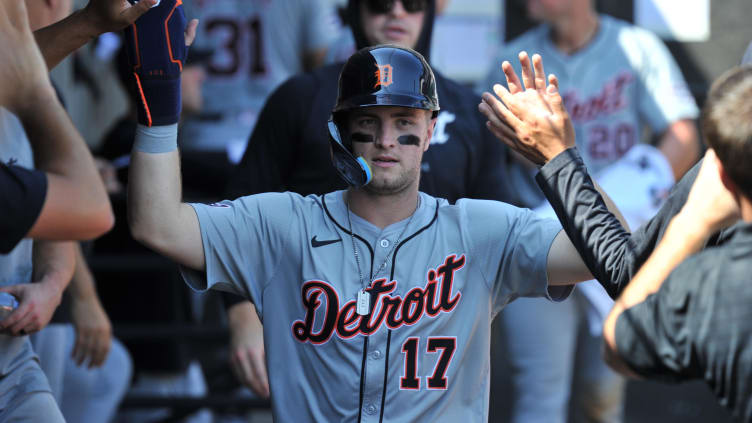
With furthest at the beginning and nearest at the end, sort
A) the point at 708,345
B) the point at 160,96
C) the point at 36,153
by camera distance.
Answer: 1. the point at 160,96
2. the point at 36,153
3. the point at 708,345

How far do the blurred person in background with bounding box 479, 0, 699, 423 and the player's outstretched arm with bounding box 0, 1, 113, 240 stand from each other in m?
2.78

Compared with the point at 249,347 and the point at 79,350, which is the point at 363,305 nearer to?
the point at 249,347

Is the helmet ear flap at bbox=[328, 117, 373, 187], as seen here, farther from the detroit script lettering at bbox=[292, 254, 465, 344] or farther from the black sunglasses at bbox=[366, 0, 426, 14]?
the black sunglasses at bbox=[366, 0, 426, 14]

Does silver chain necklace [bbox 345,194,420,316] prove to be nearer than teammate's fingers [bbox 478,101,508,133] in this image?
No

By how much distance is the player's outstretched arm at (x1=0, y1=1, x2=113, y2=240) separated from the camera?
8.00 ft

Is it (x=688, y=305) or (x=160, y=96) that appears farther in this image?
(x=160, y=96)

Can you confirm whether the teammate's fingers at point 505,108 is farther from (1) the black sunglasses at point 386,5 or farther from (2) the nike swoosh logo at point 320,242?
(1) the black sunglasses at point 386,5

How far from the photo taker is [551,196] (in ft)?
8.75

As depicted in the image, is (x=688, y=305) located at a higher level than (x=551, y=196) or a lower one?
lower

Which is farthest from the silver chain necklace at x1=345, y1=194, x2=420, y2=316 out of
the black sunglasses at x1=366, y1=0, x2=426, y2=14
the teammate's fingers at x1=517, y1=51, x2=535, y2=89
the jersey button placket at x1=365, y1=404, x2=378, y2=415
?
the black sunglasses at x1=366, y1=0, x2=426, y2=14

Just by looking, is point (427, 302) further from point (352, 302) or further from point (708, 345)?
point (708, 345)

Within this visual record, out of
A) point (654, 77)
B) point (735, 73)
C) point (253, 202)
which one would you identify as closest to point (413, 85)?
point (253, 202)

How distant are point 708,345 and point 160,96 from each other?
57.0 inches

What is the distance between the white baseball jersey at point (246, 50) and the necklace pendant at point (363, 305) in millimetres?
3338
